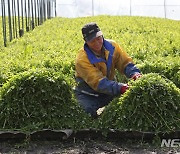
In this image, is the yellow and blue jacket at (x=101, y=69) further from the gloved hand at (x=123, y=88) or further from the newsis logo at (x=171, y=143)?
the newsis logo at (x=171, y=143)

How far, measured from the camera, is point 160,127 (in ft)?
13.5

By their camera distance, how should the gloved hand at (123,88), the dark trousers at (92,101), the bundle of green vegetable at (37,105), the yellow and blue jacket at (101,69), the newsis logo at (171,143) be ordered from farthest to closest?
1. the dark trousers at (92,101)
2. the yellow and blue jacket at (101,69)
3. the gloved hand at (123,88)
4. the bundle of green vegetable at (37,105)
5. the newsis logo at (171,143)

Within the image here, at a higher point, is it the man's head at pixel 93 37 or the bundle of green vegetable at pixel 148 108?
the man's head at pixel 93 37

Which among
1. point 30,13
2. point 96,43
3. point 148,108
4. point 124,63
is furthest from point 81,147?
point 30,13

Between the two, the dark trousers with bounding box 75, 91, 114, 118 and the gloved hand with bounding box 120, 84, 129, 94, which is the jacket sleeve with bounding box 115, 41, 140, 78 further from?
the gloved hand with bounding box 120, 84, 129, 94

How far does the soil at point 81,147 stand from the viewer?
391 cm

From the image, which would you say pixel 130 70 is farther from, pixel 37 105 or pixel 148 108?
pixel 37 105

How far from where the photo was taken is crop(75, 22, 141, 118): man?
4.63 metres

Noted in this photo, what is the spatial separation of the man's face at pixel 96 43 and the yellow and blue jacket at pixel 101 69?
6cm

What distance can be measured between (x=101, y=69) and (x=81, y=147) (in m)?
1.16

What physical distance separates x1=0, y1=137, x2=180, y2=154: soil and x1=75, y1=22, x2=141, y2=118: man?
2.07 ft

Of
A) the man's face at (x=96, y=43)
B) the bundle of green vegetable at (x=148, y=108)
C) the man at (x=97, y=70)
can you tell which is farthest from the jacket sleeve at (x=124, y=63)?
the bundle of green vegetable at (x=148, y=108)

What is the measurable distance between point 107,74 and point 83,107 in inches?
21.8

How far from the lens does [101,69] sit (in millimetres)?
4871
